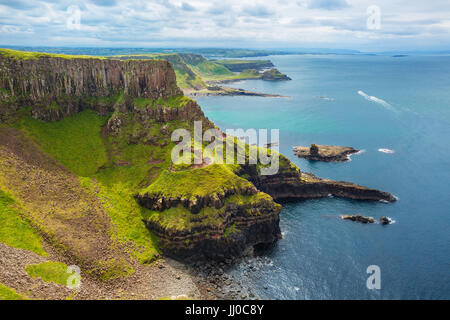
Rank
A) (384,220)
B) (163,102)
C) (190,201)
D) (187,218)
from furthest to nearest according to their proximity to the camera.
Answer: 1. (163,102)
2. (384,220)
3. (190,201)
4. (187,218)

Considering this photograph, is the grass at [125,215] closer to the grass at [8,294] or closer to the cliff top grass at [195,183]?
the cliff top grass at [195,183]

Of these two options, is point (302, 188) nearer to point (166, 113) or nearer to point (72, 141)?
point (166, 113)

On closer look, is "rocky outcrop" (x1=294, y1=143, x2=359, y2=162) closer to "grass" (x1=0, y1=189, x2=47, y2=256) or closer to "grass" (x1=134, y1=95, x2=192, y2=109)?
"grass" (x1=134, y1=95, x2=192, y2=109)

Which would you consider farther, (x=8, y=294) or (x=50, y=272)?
(x=50, y=272)

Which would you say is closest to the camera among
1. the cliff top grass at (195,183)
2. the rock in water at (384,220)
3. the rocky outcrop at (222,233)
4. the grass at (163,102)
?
the rocky outcrop at (222,233)

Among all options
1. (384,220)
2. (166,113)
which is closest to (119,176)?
(166,113)

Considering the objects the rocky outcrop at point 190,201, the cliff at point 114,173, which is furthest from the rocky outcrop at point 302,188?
the rocky outcrop at point 190,201
